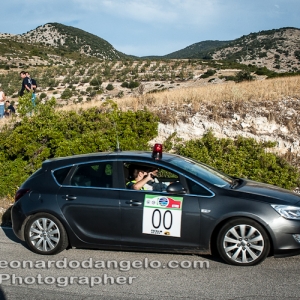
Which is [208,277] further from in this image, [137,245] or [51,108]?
[51,108]

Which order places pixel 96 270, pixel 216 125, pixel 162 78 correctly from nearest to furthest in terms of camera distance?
pixel 96 270 < pixel 216 125 < pixel 162 78

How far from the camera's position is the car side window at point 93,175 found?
21.5ft

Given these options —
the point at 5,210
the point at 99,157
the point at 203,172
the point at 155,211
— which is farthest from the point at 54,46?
the point at 155,211

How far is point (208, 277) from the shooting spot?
5566mm

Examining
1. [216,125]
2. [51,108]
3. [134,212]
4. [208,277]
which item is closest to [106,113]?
[51,108]

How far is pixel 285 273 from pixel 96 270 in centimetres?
242

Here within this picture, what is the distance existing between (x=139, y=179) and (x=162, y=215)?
0.76m

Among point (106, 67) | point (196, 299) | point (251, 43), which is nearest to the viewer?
→ point (196, 299)

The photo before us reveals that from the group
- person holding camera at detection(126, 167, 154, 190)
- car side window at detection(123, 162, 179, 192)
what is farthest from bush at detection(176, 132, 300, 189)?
person holding camera at detection(126, 167, 154, 190)

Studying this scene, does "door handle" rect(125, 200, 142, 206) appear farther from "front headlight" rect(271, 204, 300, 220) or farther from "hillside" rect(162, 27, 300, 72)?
"hillside" rect(162, 27, 300, 72)

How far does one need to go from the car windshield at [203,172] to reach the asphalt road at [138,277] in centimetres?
109

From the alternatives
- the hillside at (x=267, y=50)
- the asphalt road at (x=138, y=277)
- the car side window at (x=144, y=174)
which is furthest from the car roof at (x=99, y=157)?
the hillside at (x=267, y=50)

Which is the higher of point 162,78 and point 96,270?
point 162,78

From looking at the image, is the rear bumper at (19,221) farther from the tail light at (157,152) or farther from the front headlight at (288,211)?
the front headlight at (288,211)
